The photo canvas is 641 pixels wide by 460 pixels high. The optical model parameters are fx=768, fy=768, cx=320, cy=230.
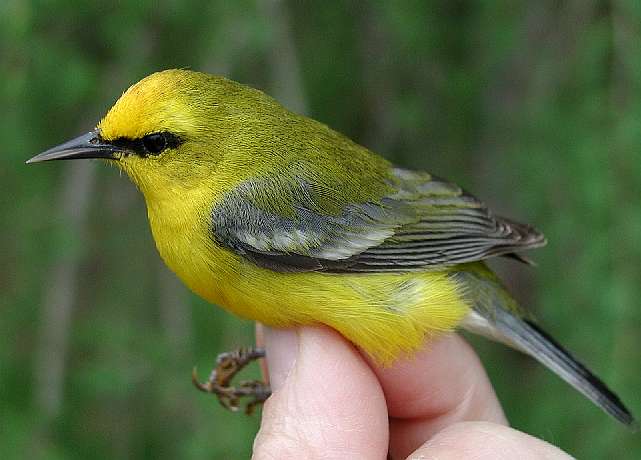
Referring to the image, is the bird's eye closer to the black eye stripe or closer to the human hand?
the black eye stripe

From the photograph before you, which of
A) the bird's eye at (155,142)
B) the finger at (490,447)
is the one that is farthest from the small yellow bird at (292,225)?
the finger at (490,447)

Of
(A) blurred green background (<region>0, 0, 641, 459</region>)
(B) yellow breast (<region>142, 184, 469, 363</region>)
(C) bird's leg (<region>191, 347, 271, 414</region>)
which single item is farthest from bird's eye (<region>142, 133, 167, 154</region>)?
(C) bird's leg (<region>191, 347, 271, 414</region>)

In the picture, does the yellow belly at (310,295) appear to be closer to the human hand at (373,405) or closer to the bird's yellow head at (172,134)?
the human hand at (373,405)

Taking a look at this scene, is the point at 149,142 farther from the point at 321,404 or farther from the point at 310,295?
the point at 321,404

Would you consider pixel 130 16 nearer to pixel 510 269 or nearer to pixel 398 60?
pixel 398 60

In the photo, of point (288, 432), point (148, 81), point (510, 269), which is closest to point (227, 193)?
point (148, 81)

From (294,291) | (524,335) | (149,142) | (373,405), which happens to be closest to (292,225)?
(294,291)
